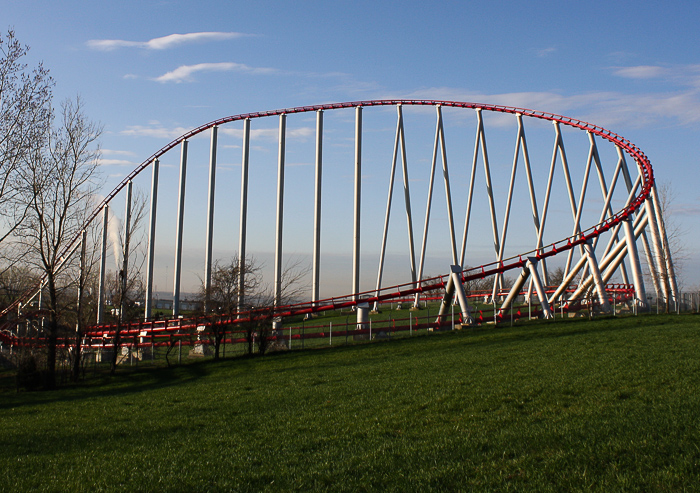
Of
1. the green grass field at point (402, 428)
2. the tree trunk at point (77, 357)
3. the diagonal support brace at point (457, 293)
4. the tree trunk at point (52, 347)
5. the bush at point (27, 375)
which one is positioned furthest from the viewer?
the diagonal support brace at point (457, 293)

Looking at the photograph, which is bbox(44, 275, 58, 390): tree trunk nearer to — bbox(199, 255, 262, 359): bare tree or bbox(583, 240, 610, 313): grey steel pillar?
bbox(199, 255, 262, 359): bare tree

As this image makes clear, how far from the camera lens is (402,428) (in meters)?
8.40

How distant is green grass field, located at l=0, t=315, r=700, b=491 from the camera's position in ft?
19.4

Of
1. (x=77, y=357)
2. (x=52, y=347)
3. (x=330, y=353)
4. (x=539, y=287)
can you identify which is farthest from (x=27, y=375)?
(x=539, y=287)

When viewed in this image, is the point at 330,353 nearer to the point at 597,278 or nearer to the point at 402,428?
the point at 402,428

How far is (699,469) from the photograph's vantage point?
17.4 feet

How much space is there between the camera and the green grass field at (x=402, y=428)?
5926mm

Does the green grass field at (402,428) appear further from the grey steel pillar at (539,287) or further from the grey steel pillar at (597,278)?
the grey steel pillar at (597,278)

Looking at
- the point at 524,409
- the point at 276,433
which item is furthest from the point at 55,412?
the point at 524,409

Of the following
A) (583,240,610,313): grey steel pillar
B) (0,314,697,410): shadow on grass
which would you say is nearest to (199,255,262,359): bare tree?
(0,314,697,410): shadow on grass

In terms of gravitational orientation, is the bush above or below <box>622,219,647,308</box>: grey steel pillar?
below

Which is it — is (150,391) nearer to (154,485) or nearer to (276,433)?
(276,433)

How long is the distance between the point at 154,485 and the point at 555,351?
12256mm

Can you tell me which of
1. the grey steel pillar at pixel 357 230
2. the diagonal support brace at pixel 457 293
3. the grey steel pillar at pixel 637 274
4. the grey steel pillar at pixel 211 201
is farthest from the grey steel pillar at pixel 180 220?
the grey steel pillar at pixel 637 274
